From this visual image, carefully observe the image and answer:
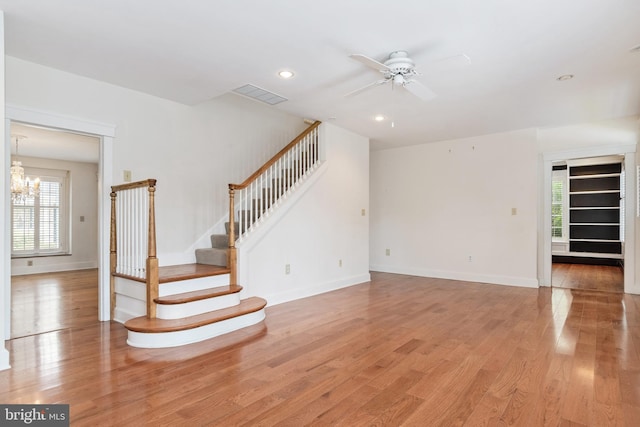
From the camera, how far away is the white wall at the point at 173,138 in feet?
12.0

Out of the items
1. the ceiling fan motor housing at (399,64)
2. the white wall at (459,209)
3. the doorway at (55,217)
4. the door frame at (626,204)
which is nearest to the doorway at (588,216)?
the door frame at (626,204)

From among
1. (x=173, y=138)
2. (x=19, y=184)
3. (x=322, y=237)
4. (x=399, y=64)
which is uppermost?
(x=399, y=64)

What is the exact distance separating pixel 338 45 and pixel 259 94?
5.23 ft

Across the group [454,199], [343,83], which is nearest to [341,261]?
[454,199]

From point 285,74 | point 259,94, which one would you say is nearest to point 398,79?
point 285,74

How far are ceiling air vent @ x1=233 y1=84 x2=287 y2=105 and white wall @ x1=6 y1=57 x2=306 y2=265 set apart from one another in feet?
3.21

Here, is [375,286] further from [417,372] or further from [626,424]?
[626,424]

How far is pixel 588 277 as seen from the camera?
709 centimetres

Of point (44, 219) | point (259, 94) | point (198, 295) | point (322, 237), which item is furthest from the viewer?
point (44, 219)

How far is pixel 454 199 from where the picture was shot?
22.6 feet

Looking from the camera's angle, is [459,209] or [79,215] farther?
[79,215]

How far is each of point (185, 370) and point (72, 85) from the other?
3.17 m

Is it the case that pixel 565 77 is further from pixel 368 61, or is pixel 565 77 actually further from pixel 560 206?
pixel 560 206

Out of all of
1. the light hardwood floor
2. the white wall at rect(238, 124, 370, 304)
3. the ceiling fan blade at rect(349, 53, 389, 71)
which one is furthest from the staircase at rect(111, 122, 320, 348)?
the ceiling fan blade at rect(349, 53, 389, 71)
